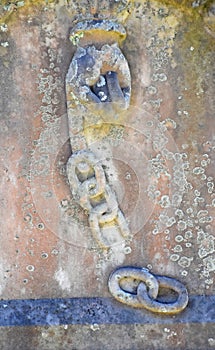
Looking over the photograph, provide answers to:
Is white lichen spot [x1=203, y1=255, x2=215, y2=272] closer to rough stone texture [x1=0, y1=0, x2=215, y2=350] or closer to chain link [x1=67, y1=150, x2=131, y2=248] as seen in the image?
rough stone texture [x1=0, y1=0, x2=215, y2=350]

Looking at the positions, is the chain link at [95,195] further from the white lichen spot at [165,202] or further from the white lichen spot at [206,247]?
the white lichen spot at [206,247]

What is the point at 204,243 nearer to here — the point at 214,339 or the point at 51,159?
the point at 214,339

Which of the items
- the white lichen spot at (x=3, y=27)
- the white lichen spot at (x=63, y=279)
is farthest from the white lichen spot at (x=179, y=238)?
the white lichen spot at (x=3, y=27)

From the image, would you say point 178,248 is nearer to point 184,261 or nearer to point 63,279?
point 184,261

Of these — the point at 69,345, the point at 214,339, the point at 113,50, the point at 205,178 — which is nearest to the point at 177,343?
the point at 214,339

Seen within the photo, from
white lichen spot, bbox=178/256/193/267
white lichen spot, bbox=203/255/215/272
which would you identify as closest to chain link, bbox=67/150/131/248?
white lichen spot, bbox=178/256/193/267

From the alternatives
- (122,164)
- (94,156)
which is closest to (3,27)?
(94,156)
